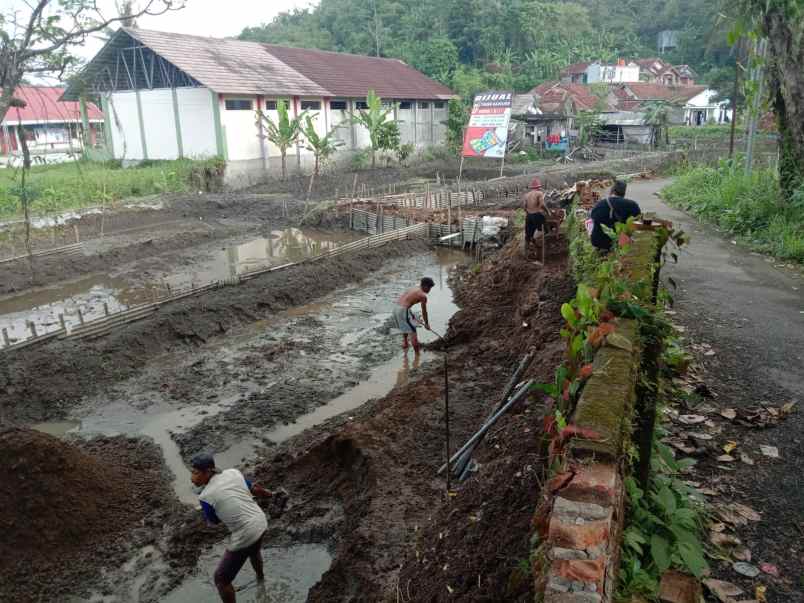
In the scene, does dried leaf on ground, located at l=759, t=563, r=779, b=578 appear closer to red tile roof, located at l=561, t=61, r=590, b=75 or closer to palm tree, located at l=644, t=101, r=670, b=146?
palm tree, located at l=644, t=101, r=670, b=146

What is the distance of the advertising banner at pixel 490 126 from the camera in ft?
88.5

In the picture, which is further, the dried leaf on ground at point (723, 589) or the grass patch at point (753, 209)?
the grass patch at point (753, 209)

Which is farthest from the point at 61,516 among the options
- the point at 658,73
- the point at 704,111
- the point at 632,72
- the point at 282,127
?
the point at 658,73

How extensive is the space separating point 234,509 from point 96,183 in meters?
22.2

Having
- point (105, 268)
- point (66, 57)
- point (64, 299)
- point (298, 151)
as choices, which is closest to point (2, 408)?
point (66, 57)

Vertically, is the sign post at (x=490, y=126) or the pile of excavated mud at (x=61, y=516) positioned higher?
the sign post at (x=490, y=126)

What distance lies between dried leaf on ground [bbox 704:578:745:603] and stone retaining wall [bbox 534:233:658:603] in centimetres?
94

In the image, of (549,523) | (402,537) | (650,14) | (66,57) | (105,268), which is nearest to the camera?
(549,523)

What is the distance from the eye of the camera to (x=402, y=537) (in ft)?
17.9

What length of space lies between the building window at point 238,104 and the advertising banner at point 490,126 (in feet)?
35.1

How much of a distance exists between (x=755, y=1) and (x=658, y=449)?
11101 mm

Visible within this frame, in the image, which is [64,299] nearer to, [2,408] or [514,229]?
[2,408]

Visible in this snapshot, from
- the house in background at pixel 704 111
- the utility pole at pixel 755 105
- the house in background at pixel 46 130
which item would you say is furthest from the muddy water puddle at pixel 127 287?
the house in background at pixel 704 111

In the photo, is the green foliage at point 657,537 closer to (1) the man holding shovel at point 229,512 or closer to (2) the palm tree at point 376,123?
(1) the man holding shovel at point 229,512
